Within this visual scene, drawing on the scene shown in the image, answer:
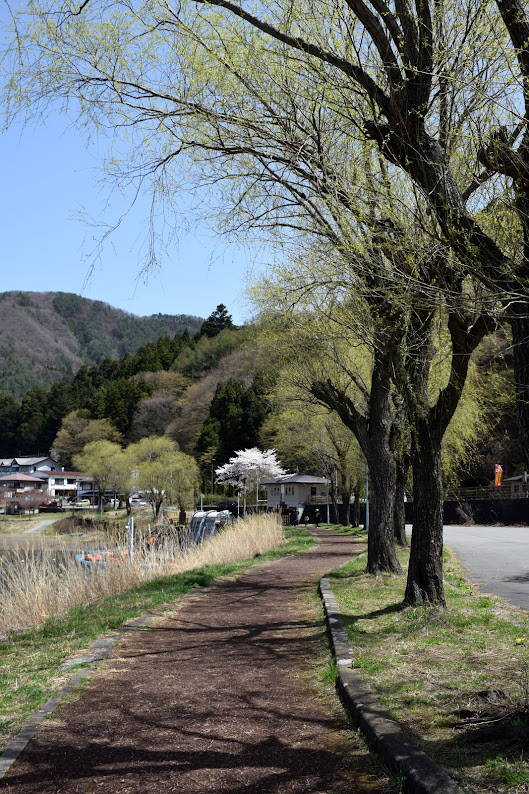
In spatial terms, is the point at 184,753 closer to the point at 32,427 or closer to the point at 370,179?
the point at 370,179

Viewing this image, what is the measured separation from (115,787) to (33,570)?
7.01 m

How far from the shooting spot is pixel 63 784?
13.0 ft

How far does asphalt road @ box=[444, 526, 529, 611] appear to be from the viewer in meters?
12.1

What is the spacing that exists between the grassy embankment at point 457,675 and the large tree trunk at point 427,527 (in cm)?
28

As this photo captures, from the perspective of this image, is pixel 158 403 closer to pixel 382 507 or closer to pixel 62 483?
pixel 62 483

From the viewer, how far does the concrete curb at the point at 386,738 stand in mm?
3498

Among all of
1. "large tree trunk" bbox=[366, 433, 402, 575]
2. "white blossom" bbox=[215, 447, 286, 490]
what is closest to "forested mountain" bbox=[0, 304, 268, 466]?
"white blossom" bbox=[215, 447, 286, 490]

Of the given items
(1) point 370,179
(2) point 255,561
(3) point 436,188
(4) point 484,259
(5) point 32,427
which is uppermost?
(5) point 32,427

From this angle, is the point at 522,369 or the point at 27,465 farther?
the point at 27,465

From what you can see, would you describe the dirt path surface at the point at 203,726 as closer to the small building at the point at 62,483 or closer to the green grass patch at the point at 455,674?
the green grass patch at the point at 455,674

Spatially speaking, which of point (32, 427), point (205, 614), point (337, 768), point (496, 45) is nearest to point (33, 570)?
point (205, 614)

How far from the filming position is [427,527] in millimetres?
8719

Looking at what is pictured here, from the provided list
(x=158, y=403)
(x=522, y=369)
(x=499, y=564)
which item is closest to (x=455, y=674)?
(x=522, y=369)

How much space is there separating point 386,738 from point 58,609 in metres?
7.42
